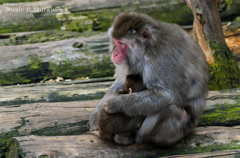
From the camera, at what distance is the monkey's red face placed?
3.87 meters

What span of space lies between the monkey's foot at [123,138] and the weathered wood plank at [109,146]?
6cm

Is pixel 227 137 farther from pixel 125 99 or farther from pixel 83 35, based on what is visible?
pixel 83 35

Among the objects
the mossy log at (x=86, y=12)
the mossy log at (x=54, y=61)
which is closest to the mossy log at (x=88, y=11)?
the mossy log at (x=86, y=12)

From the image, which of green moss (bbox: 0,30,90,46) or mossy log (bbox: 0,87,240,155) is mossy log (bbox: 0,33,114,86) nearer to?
green moss (bbox: 0,30,90,46)

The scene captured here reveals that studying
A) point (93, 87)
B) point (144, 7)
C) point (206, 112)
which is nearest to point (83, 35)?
point (144, 7)

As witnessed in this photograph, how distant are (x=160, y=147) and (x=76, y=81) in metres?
2.83

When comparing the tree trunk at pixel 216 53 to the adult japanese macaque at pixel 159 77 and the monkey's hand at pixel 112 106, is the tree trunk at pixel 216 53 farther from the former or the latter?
the monkey's hand at pixel 112 106

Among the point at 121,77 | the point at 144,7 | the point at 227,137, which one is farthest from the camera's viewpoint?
the point at 144,7

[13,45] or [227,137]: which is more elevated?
[13,45]

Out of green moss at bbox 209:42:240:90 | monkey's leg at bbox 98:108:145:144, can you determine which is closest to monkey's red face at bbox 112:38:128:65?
monkey's leg at bbox 98:108:145:144

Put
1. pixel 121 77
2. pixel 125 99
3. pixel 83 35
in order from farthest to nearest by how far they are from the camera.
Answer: pixel 83 35, pixel 121 77, pixel 125 99

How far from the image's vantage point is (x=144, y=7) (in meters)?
8.41

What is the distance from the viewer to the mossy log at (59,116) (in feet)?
13.3

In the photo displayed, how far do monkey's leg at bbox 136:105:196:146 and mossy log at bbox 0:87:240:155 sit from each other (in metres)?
0.61
